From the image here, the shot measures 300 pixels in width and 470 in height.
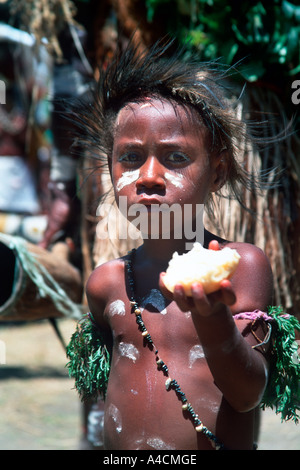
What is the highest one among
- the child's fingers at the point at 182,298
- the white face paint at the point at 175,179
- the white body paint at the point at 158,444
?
the white face paint at the point at 175,179

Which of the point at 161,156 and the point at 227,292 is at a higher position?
the point at 161,156

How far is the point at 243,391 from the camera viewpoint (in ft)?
4.62

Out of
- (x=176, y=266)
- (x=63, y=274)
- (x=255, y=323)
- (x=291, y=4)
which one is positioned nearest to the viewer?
(x=176, y=266)

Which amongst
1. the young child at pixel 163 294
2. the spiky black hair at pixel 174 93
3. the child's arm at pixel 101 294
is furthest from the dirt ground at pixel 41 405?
the spiky black hair at pixel 174 93

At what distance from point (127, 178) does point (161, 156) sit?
11cm

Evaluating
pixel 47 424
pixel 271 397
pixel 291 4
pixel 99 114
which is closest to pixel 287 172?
pixel 291 4

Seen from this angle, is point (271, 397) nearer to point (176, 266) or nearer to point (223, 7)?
point (176, 266)

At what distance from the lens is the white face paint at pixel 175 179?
158cm

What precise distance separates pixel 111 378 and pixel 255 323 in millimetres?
456

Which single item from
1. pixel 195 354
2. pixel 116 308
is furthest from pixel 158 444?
pixel 116 308

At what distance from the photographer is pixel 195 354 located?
1.58 m

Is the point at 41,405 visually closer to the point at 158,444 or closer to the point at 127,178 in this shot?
the point at 158,444

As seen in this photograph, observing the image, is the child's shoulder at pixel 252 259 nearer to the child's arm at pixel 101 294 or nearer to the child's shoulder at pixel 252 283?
the child's shoulder at pixel 252 283

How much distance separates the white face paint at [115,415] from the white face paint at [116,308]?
26 centimetres
